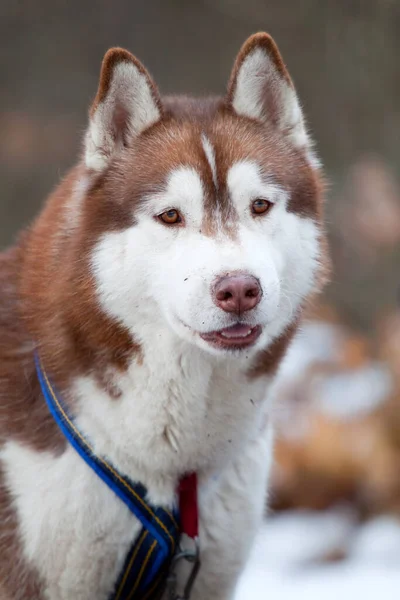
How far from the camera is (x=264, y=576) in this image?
5.09 meters

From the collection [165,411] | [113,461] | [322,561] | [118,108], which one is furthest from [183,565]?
[322,561]

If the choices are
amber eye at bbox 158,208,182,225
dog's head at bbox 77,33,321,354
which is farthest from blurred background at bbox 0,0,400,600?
amber eye at bbox 158,208,182,225

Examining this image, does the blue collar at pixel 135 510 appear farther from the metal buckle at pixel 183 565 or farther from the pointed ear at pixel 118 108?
the pointed ear at pixel 118 108

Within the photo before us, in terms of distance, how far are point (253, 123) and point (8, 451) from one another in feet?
4.50

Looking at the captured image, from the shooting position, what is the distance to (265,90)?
113 inches

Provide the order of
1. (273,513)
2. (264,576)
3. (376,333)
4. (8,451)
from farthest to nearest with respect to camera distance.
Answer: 1. (376,333)
2. (273,513)
3. (264,576)
4. (8,451)

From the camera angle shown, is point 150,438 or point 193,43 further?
point 193,43

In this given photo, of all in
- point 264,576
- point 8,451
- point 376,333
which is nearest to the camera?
point 8,451

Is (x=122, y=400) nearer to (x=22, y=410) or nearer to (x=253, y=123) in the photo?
(x=22, y=410)

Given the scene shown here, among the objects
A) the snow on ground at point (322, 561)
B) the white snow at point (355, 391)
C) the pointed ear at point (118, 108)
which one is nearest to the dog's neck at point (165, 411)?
the pointed ear at point (118, 108)

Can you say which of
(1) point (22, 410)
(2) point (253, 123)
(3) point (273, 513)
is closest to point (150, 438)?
(1) point (22, 410)

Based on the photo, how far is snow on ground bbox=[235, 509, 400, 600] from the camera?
15.7ft

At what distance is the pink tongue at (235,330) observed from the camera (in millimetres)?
2508

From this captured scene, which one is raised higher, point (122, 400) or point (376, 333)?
point (122, 400)
